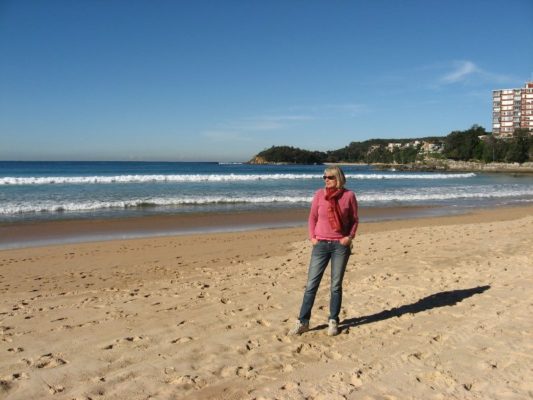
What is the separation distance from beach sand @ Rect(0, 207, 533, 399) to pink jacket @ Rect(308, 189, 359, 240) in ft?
3.50

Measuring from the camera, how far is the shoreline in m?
11.9

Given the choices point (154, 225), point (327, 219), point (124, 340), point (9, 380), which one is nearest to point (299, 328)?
point (327, 219)

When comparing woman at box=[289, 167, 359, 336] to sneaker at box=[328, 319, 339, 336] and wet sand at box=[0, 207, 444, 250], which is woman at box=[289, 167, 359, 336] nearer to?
sneaker at box=[328, 319, 339, 336]

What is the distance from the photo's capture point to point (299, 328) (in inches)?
182

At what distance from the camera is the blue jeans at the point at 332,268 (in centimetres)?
453

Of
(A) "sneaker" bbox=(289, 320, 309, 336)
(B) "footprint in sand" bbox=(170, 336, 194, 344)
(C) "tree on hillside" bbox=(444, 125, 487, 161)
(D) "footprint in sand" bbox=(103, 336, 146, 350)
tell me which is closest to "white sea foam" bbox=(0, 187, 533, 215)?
(D) "footprint in sand" bbox=(103, 336, 146, 350)

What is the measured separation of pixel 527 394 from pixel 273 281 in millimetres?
4139

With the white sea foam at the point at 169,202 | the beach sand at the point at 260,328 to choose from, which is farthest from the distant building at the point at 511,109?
the beach sand at the point at 260,328

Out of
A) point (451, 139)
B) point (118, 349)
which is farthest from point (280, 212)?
point (451, 139)

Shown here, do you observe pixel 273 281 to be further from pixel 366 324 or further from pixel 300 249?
pixel 300 249

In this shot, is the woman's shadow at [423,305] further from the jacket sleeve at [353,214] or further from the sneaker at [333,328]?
the jacket sleeve at [353,214]

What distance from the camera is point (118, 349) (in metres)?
4.22

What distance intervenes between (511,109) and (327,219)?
172377 millimetres

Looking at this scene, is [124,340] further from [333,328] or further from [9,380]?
[333,328]
